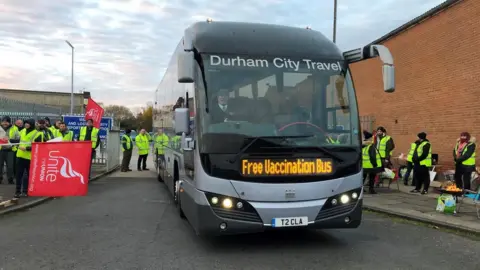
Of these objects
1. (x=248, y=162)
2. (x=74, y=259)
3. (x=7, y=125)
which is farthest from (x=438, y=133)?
(x=7, y=125)

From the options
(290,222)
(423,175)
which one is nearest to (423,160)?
(423,175)

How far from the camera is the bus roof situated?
235 inches

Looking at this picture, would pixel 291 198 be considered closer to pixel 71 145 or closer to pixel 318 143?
pixel 318 143

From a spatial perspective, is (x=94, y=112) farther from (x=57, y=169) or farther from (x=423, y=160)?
(x=423, y=160)

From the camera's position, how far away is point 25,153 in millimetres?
9930

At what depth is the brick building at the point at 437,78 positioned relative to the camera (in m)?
11.8

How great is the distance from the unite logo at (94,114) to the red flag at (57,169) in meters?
8.46

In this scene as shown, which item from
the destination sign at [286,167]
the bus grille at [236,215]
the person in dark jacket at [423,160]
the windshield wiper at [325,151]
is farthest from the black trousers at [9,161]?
the person in dark jacket at [423,160]

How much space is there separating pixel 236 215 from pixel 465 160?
23.3 ft

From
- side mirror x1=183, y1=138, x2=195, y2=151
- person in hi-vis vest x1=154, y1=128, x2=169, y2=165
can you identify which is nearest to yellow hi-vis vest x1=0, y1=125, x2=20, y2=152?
person in hi-vis vest x1=154, y1=128, x2=169, y2=165

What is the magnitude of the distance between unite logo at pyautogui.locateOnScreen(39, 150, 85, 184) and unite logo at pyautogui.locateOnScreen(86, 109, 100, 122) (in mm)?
8492

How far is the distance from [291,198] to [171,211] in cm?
418

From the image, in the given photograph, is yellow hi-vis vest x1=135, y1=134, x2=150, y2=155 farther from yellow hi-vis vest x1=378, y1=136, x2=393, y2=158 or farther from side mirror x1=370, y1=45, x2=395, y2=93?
side mirror x1=370, y1=45, x2=395, y2=93

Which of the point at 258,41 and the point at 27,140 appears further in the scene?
the point at 27,140
